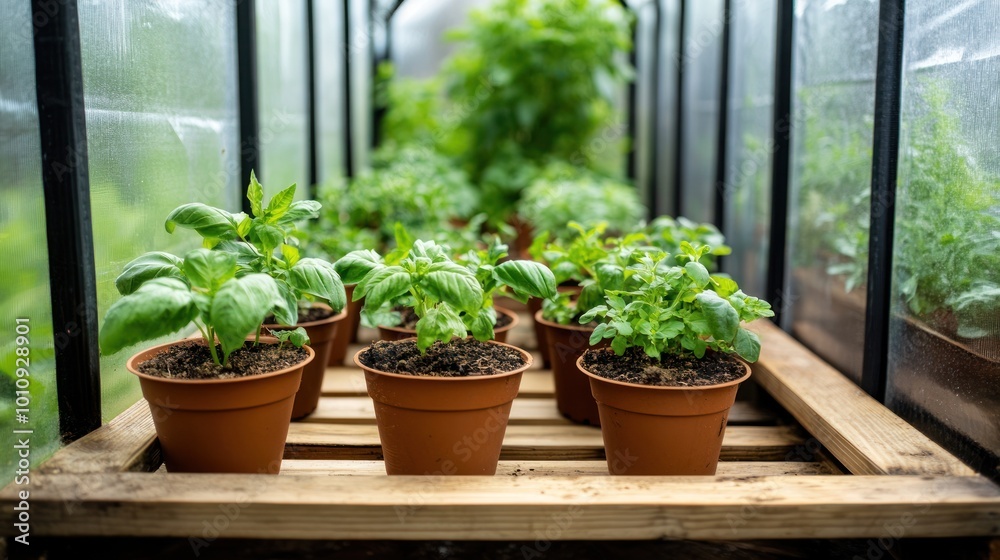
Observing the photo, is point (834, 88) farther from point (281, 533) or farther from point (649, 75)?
point (649, 75)

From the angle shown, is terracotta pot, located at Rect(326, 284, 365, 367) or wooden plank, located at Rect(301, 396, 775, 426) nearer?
wooden plank, located at Rect(301, 396, 775, 426)

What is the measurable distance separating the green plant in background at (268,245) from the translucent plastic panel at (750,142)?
5.84ft

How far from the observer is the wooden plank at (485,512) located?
4.44ft

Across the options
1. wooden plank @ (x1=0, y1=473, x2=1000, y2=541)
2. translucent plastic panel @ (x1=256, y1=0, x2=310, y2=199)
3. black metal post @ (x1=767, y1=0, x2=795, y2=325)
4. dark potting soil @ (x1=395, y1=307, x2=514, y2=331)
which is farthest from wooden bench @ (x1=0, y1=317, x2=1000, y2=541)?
translucent plastic panel @ (x1=256, y1=0, x2=310, y2=199)

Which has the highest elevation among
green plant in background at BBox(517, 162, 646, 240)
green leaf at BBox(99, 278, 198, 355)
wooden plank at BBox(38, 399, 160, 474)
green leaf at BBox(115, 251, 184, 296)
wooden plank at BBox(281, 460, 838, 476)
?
green plant in background at BBox(517, 162, 646, 240)

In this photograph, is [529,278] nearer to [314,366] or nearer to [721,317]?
[721,317]

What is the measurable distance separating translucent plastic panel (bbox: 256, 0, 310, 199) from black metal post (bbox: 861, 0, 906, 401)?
1979mm

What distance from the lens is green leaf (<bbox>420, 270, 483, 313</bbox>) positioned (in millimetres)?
1525

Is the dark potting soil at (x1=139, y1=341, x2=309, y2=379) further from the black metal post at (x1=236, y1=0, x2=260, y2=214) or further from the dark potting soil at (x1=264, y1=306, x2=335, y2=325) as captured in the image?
the black metal post at (x1=236, y1=0, x2=260, y2=214)

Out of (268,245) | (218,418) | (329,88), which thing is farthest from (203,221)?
(329,88)

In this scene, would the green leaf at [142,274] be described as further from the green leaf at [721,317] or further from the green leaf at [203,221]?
the green leaf at [721,317]

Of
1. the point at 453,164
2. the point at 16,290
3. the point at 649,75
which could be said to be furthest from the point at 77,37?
the point at 649,75

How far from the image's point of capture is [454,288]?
5.02 ft


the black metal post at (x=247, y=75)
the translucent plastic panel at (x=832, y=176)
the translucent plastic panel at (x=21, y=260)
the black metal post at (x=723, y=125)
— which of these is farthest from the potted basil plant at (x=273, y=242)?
the black metal post at (x=723, y=125)
